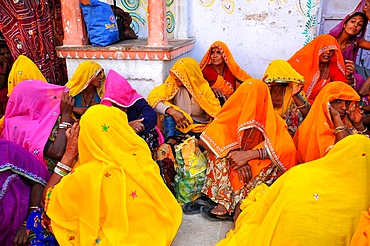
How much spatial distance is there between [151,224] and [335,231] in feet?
3.82

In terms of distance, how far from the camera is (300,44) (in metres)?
4.79

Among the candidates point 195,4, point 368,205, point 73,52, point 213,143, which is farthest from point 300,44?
point 368,205

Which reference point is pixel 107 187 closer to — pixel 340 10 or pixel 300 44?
pixel 300 44

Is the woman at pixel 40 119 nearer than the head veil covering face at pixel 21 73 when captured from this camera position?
Yes

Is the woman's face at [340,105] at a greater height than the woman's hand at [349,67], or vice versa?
the woman's hand at [349,67]

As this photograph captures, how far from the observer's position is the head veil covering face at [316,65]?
159 inches

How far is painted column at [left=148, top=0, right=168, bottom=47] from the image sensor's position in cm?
394

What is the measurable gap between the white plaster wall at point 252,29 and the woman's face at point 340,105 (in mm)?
2089

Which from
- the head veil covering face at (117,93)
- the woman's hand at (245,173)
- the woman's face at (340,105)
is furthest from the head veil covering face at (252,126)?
the head veil covering face at (117,93)

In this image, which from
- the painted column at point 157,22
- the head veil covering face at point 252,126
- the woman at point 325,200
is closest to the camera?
the woman at point 325,200

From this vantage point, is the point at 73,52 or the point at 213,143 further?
the point at 73,52

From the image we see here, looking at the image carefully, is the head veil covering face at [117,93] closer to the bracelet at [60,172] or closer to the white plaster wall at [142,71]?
the white plaster wall at [142,71]

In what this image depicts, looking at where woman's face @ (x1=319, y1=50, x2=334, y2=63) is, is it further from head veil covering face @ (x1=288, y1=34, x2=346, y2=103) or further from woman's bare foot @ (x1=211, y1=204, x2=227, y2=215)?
woman's bare foot @ (x1=211, y1=204, x2=227, y2=215)

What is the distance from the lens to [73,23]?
4160 mm
